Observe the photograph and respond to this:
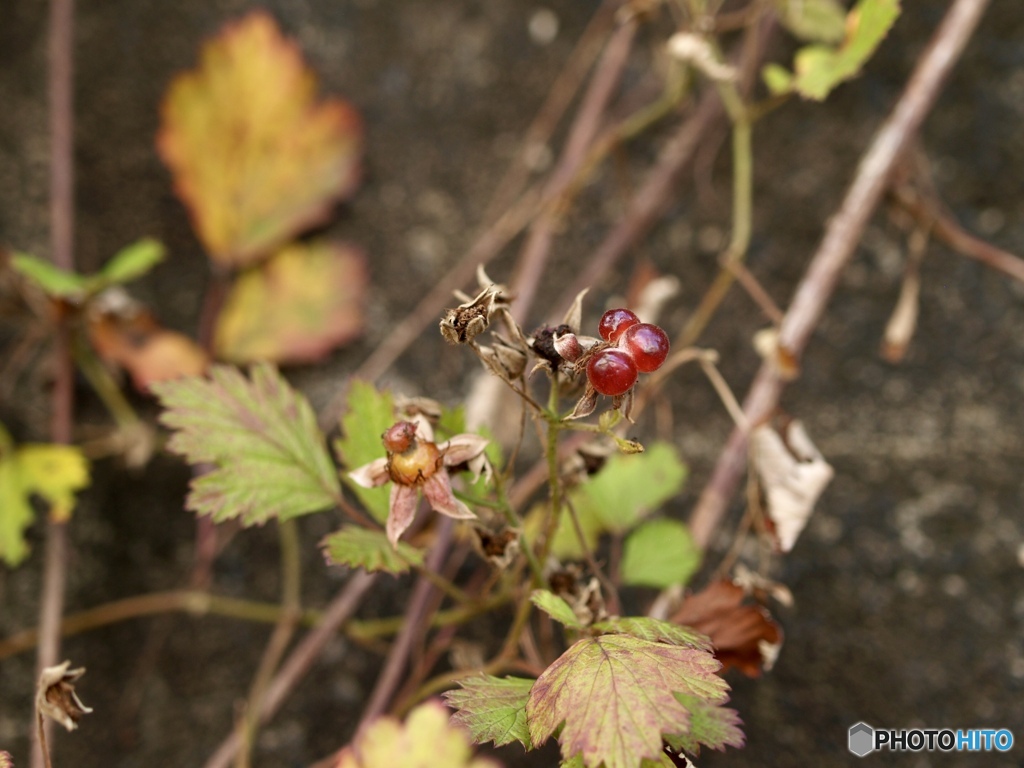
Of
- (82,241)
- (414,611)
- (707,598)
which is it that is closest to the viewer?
(707,598)

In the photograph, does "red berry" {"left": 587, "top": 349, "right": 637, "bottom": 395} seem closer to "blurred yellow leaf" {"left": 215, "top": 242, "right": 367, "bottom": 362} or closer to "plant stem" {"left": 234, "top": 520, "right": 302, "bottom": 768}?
"plant stem" {"left": 234, "top": 520, "right": 302, "bottom": 768}

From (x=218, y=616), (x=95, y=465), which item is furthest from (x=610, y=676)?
(x=95, y=465)

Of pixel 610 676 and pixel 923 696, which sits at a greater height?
pixel 923 696

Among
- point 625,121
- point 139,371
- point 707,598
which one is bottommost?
point 707,598

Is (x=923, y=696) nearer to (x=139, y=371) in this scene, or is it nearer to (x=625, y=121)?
(x=625, y=121)

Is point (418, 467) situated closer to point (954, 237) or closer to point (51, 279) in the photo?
point (51, 279)

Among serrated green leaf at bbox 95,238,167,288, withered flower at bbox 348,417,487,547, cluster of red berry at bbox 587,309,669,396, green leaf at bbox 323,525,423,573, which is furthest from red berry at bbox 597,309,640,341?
serrated green leaf at bbox 95,238,167,288

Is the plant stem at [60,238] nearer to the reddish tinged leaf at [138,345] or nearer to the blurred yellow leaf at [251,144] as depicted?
the reddish tinged leaf at [138,345]
